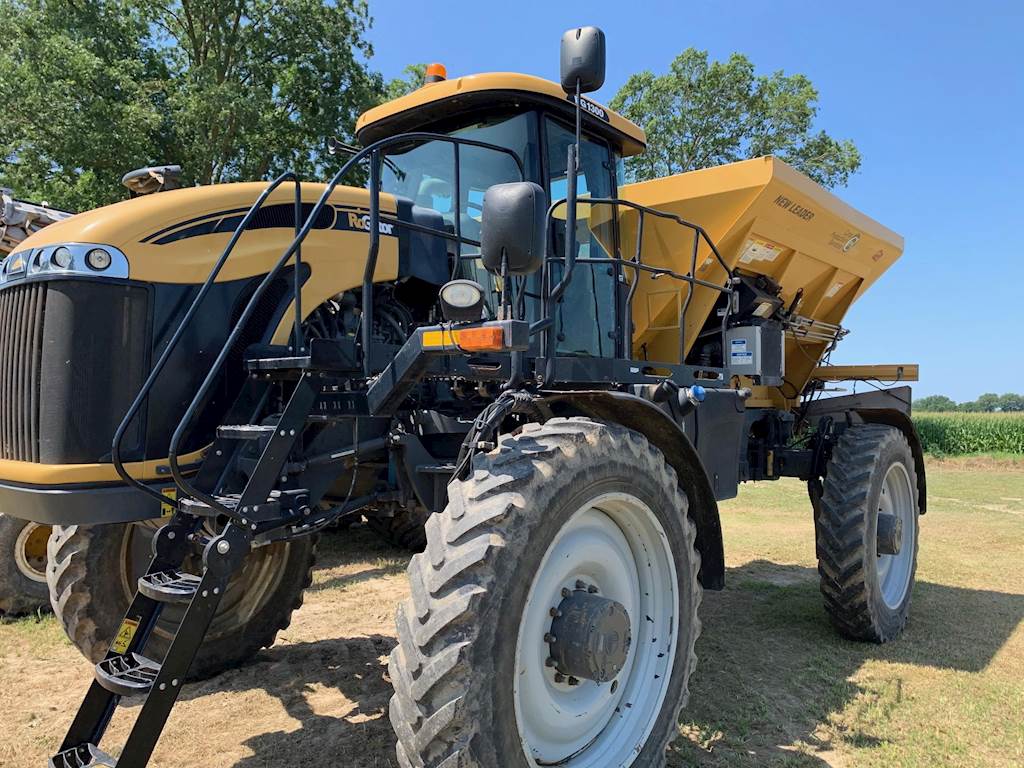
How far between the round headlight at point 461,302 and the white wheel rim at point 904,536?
4.01m

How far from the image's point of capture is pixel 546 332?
3.64 m

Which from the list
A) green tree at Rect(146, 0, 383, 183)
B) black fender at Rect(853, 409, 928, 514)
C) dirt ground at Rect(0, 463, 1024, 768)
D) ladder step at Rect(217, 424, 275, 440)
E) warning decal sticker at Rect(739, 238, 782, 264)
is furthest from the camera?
green tree at Rect(146, 0, 383, 183)

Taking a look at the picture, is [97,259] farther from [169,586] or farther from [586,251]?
[586,251]

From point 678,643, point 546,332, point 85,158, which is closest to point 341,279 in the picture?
point 546,332

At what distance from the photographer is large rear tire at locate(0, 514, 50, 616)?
528 cm

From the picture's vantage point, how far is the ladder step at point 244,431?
9.62 ft

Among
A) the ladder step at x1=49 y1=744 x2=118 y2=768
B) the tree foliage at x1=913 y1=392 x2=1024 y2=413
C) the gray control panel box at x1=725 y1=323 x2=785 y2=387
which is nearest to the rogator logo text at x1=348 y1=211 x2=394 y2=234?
the ladder step at x1=49 y1=744 x2=118 y2=768

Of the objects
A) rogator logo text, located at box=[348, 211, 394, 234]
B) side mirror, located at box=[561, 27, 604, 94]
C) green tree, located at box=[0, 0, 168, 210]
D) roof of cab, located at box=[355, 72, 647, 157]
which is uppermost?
green tree, located at box=[0, 0, 168, 210]

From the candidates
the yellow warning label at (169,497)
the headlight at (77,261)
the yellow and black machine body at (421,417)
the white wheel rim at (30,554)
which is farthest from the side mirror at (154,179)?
the white wheel rim at (30,554)

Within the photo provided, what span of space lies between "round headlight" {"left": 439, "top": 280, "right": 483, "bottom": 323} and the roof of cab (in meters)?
1.68

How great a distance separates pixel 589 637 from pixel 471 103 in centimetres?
276

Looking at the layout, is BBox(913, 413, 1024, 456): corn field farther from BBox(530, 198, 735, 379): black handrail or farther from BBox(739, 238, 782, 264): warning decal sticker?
BBox(530, 198, 735, 379): black handrail

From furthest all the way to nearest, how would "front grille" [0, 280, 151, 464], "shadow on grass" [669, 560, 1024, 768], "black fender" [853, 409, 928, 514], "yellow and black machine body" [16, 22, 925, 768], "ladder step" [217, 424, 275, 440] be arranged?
"black fender" [853, 409, 928, 514] → "shadow on grass" [669, 560, 1024, 768] → "ladder step" [217, 424, 275, 440] → "front grille" [0, 280, 151, 464] → "yellow and black machine body" [16, 22, 925, 768]

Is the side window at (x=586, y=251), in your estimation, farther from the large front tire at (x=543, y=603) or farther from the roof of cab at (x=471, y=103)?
the large front tire at (x=543, y=603)
